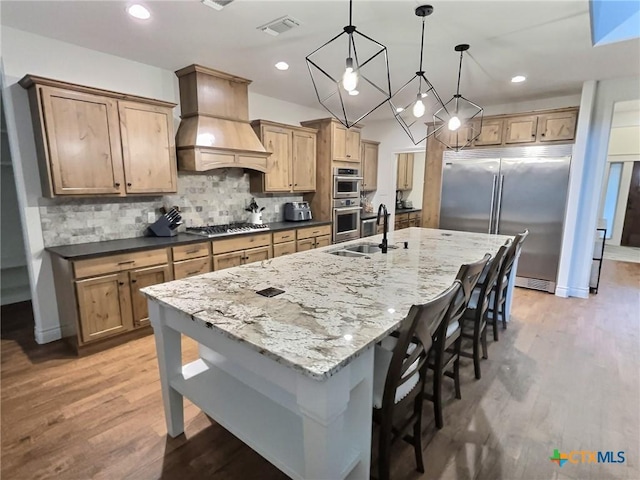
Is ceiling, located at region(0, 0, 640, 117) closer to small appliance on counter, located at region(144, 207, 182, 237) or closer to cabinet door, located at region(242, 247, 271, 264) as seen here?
small appliance on counter, located at region(144, 207, 182, 237)

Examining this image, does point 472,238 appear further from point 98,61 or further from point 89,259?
point 98,61

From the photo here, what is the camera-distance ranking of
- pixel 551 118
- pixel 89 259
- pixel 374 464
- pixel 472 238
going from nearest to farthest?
pixel 374 464
pixel 89 259
pixel 472 238
pixel 551 118

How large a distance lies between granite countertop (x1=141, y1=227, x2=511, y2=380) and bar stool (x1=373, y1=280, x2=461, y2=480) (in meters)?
0.11

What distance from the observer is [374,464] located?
5.46ft

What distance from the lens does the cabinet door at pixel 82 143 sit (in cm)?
261

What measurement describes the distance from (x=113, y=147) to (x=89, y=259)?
3.37ft

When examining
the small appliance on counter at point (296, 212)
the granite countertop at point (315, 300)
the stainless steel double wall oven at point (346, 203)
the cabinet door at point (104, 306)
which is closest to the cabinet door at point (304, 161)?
the small appliance on counter at point (296, 212)

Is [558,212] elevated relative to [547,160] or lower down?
lower down

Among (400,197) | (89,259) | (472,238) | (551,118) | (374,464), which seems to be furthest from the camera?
(400,197)

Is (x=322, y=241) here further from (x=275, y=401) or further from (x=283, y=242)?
(x=275, y=401)

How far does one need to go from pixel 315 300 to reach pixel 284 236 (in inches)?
109

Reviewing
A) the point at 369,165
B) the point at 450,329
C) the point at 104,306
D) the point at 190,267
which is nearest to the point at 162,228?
the point at 190,267

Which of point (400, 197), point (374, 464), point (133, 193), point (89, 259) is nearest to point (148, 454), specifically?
point (374, 464)

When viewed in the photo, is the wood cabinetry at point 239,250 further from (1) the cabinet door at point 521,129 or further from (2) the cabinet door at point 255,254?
(1) the cabinet door at point 521,129
